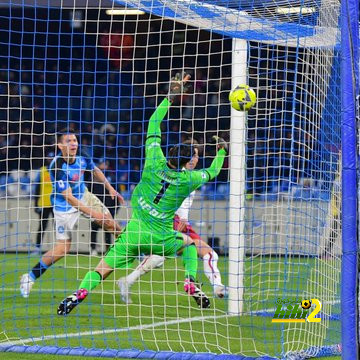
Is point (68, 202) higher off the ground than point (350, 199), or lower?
lower

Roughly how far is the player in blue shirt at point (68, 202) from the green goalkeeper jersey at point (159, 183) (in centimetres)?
49

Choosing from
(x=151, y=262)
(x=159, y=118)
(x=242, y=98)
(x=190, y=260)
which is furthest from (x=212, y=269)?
(x=242, y=98)

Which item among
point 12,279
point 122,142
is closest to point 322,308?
point 12,279

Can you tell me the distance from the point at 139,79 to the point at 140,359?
1370 centimetres

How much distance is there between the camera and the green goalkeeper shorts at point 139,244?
9578mm

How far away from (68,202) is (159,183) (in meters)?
1.88

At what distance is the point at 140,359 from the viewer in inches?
288

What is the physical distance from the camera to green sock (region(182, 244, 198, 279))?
1014 cm

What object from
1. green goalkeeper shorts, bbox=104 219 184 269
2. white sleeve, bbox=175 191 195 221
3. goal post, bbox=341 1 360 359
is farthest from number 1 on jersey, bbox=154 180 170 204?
goal post, bbox=341 1 360 359

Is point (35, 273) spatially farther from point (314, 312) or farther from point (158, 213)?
point (314, 312)

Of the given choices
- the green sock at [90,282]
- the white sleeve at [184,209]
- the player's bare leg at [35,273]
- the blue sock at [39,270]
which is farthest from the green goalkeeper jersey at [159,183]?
the white sleeve at [184,209]

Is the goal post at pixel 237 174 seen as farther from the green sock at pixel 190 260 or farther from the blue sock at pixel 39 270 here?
the blue sock at pixel 39 270

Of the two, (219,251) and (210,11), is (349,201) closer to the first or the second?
(210,11)

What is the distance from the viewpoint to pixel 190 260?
10242 mm
